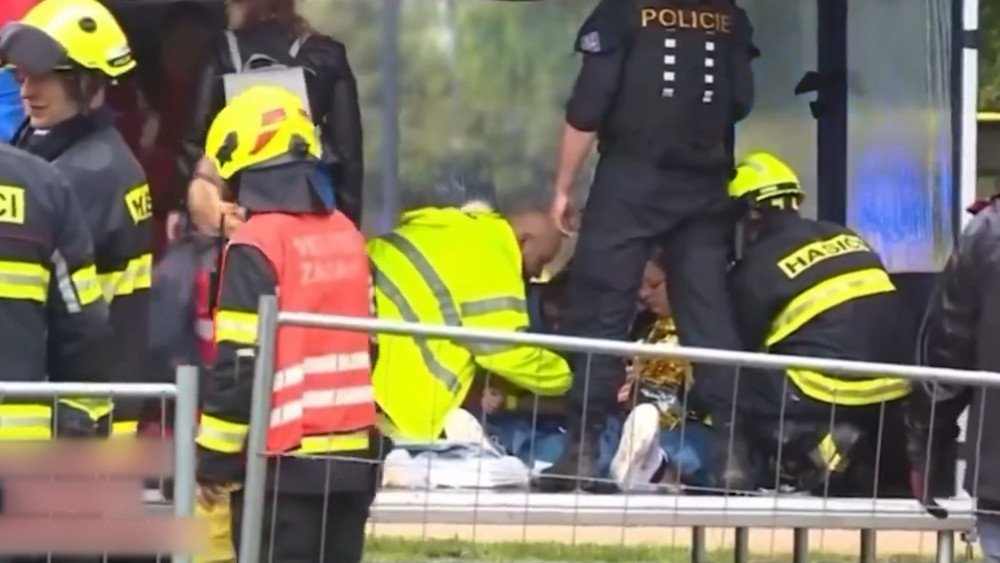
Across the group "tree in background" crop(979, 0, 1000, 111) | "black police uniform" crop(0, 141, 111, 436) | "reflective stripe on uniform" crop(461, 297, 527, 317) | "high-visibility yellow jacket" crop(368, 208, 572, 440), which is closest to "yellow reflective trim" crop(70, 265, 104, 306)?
"black police uniform" crop(0, 141, 111, 436)

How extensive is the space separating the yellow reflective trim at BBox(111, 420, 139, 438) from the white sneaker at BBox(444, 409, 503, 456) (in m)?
0.98

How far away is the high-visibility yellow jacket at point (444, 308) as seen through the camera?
598 cm

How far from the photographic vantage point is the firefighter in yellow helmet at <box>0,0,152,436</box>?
5410 mm

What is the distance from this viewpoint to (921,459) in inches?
208

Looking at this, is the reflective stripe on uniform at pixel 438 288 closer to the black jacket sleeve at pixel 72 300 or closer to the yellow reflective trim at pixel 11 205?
the black jacket sleeve at pixel 72 300

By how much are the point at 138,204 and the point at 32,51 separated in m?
0.55

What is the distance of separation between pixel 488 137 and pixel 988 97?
35.1 ft

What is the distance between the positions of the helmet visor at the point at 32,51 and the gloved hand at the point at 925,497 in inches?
90.8

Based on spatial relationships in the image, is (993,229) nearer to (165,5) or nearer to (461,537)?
(165,5)

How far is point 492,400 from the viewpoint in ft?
21.1

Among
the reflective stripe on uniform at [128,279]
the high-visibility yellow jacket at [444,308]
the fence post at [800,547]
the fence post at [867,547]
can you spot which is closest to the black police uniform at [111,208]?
the reflective stripe on uniform at [128,279]

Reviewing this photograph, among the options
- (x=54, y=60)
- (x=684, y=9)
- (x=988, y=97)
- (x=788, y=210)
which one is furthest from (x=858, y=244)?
(x=988, y=97)

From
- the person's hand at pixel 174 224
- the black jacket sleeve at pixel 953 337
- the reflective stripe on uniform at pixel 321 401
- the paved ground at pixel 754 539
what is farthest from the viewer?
the paved ground at pixel 754 539

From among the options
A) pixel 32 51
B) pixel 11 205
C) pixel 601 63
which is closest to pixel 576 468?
pixel 601 63
